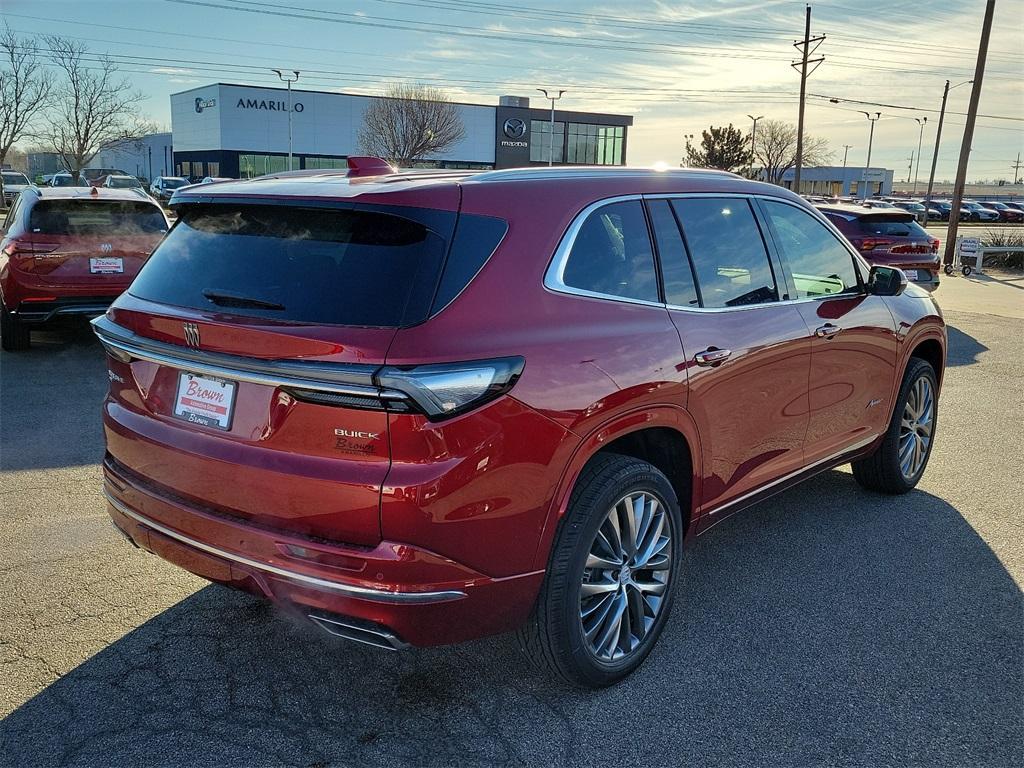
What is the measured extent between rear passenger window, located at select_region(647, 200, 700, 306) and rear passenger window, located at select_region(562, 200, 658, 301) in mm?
72

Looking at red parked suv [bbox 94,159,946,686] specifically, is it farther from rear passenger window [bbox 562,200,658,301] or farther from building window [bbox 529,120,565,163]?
building window [bbox 529,120,565,163]

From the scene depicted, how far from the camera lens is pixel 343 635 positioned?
2.63 m

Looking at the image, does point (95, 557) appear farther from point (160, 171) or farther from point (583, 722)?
point (160, 171)

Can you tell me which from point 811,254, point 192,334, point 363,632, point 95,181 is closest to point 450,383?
point 363,632

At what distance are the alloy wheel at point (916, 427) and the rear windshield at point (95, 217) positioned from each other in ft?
24.5

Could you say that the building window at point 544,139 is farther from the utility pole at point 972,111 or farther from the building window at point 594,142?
the utility pole at point 972,111

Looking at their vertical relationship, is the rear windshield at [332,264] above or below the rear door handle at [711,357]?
above

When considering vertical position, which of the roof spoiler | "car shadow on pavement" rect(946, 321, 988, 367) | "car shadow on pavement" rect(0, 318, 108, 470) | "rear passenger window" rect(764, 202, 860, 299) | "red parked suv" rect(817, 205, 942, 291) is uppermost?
the roof spoiler

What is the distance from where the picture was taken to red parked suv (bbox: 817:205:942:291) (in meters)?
12.0

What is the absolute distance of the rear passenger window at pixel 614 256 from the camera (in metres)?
3.05

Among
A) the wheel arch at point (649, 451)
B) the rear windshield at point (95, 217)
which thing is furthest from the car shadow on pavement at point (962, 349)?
the rear windshield at point (95, 217)

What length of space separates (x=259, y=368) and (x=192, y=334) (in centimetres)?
37

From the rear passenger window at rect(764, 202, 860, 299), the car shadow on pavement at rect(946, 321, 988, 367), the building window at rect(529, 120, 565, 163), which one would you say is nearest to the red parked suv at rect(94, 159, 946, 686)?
the rear passenger window at rect(764, 202, 860, 299)

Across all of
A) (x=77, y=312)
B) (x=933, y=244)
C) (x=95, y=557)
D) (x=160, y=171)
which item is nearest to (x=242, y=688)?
(x=95, y=557)
